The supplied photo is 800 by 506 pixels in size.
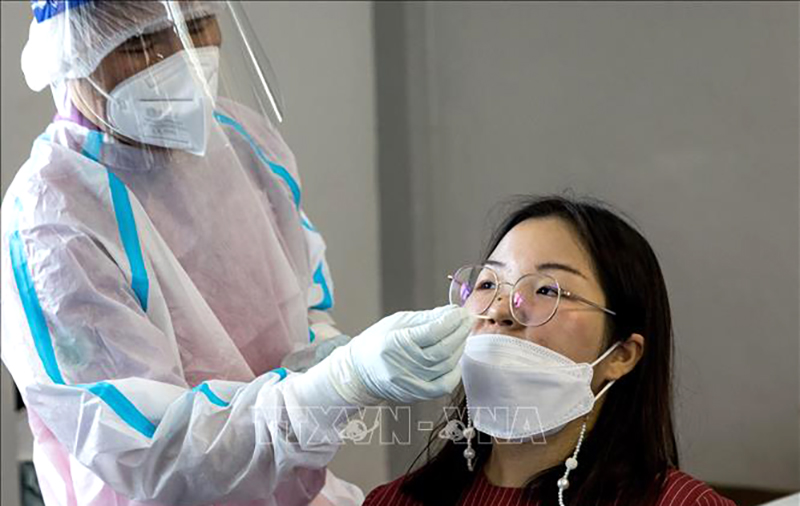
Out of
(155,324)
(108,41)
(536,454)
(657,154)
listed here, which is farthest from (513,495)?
(657,154)

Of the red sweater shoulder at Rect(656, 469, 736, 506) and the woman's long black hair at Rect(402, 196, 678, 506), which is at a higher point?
the woman's long black hair at Rect(402, 196, 678, 506)

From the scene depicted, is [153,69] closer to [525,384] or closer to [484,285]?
[484,285]

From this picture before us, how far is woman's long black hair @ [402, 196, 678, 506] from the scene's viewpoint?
159 centimetres

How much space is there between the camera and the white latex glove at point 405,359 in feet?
4.64

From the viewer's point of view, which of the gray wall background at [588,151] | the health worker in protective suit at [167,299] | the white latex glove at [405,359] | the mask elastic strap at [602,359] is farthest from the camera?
the gray wall background at [588,151]

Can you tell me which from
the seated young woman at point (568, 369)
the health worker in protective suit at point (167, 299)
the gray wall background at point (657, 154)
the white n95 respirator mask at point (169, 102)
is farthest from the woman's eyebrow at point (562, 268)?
the gray wall background at point (657, 154)

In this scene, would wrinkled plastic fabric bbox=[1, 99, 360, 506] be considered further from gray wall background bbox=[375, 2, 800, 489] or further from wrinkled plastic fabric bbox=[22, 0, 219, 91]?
gray wall background bbox=[375, 2, 800, 489]

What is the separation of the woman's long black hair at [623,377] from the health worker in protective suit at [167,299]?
0.86ft

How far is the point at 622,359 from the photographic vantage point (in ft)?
5.42

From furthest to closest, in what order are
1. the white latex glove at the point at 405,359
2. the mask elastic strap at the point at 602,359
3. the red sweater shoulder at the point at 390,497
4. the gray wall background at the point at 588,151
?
the gray wall background at the point at 588,151 < the red sweater shoulder at the point at 390,497 < the mask elastic strap at the point at 602,359 < the white latex glove at the point at 405,359

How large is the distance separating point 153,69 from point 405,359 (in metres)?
0.59

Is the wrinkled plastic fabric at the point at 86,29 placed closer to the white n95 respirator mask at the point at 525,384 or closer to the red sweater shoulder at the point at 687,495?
the white n95 respirator mask at the point at 525,384

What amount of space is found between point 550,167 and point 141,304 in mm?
2050

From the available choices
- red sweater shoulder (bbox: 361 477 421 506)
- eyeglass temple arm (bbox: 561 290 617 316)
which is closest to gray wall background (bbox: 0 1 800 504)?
red sweater shoulder (bbox: 361 477 421 506)
